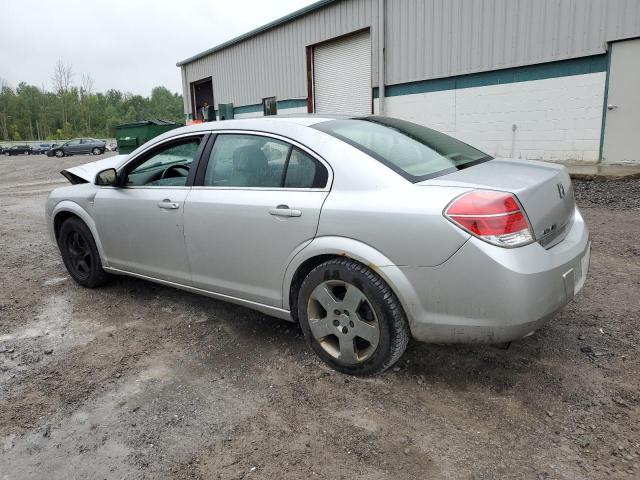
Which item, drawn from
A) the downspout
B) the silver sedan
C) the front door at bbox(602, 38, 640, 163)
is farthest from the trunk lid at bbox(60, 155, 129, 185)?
the downspout

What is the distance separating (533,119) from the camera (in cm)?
1109

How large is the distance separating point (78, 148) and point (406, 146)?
4122 cm

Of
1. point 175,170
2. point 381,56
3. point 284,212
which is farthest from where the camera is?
point 381,56

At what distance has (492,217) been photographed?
7.70ft

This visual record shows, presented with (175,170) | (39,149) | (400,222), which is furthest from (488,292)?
(39,149)

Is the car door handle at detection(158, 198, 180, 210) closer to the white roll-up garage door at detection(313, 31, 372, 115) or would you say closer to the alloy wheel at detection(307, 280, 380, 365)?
the alloy wheel at detection(307, 280, 380, 365)

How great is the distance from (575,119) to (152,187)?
9625mm

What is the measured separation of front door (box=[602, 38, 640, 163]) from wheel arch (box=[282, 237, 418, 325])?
364 inches

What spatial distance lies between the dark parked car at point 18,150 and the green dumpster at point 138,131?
128ft

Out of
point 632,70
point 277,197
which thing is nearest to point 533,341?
point 277,197

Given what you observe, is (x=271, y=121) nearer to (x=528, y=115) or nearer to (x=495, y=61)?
(x=528, y=115)

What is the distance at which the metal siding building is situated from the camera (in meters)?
9.94

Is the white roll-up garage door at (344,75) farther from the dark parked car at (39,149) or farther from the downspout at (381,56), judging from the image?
the dark parked car at (39,149)

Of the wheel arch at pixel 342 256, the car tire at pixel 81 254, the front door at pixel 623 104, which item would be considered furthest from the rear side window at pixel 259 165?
the front door at pixel 623 104
